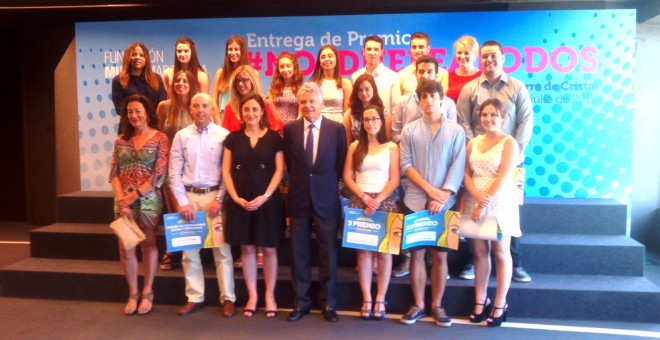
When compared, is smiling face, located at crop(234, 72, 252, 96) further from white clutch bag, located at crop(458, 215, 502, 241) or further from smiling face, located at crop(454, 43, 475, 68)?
white clutch bag, located at crop(458, 215, 502, 241)

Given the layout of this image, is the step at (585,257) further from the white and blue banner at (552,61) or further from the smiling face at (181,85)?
the smiling face at (181,85)

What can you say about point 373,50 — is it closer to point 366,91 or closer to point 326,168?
point 366,91

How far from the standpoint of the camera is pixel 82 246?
4.64 metres

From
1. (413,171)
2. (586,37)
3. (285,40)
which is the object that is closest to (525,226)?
(413,171)

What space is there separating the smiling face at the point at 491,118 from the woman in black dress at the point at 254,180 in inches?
54.8

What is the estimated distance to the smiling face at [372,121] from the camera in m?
3.47

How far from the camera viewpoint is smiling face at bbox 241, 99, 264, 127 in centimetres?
360

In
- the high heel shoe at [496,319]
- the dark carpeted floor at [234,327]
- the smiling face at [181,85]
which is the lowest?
the dark carpeted floor at [234,327]

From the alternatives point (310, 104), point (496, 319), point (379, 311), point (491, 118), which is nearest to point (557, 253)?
point (496, 319)

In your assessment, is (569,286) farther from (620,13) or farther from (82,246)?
(82,246)

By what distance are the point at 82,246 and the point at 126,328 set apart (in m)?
1.32

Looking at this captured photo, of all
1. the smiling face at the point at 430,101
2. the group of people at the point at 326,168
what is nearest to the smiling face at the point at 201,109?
the group of people at the point at 326,168

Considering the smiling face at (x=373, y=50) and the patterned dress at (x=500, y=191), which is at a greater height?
the smiling face at (x=373, y=50)

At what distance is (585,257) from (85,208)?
440cm
